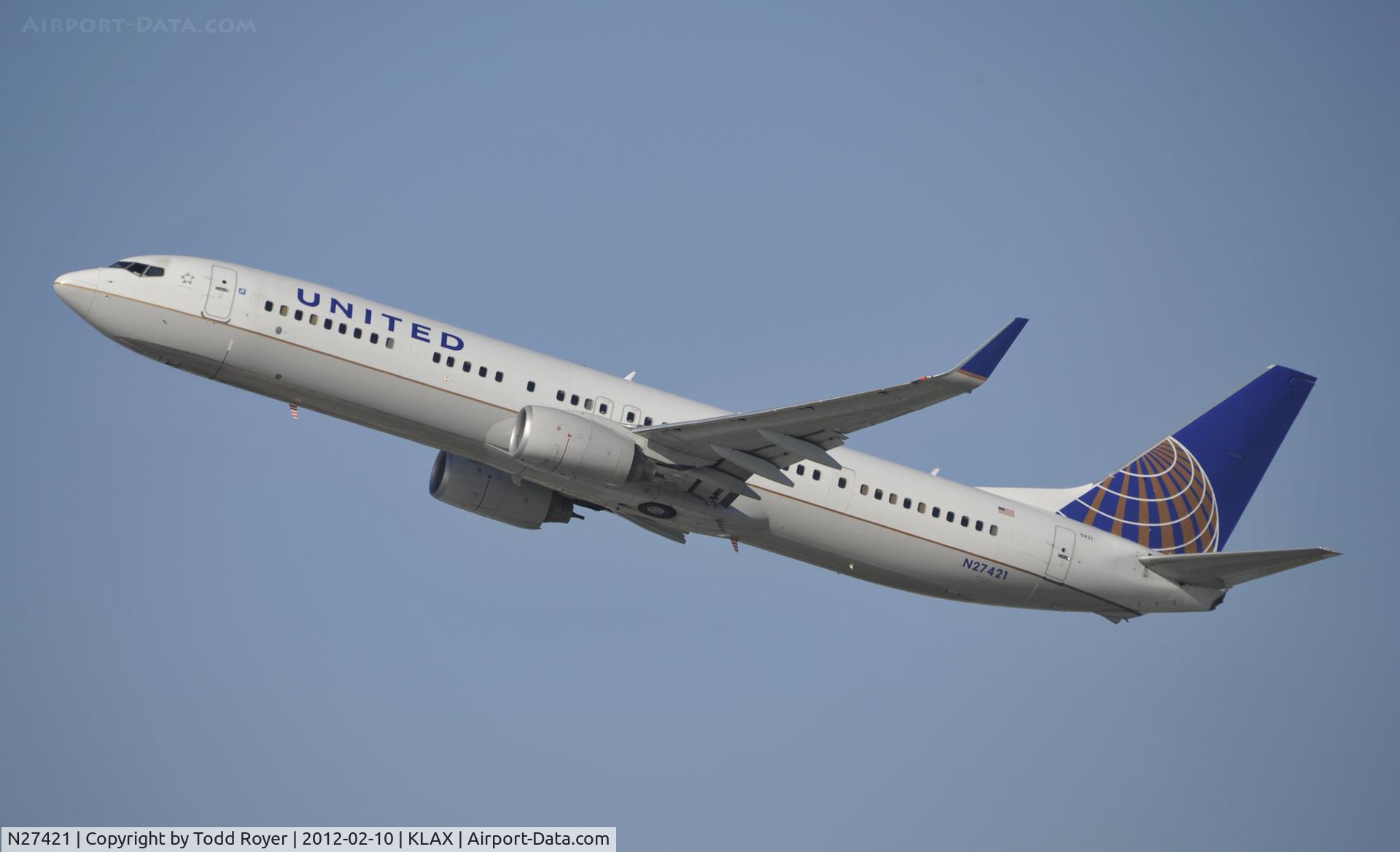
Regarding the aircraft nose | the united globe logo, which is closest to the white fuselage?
the aircraft nose

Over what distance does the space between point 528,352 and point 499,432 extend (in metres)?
2.66

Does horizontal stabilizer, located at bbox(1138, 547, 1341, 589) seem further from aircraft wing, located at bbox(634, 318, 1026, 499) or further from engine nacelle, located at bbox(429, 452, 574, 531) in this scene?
engine nacelle, located at bbox(429, 452, 574, 531)

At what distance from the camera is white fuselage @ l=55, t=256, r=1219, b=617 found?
115 feet

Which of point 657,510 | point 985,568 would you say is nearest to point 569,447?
point 657,510

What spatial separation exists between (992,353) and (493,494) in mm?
16824

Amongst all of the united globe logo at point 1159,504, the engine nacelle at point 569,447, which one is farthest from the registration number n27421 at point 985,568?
the engine nacelle at point 569,447

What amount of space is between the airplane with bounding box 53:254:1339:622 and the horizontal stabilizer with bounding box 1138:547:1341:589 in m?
0.07

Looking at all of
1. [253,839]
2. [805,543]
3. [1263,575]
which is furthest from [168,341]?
[1263,575]

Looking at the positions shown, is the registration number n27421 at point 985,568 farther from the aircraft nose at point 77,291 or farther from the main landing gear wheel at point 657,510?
the aircraft nose at point 77,291

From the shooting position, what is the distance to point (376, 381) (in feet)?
116

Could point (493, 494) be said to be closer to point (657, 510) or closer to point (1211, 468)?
point (657, 510)

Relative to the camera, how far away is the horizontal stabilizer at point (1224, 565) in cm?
3731

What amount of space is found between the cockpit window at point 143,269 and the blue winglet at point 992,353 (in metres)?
20.2

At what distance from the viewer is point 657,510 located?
125ft
